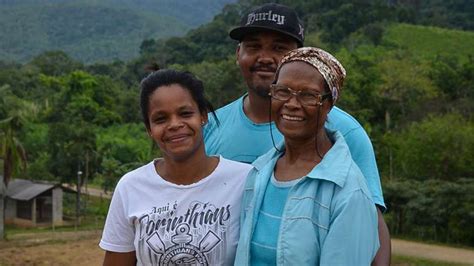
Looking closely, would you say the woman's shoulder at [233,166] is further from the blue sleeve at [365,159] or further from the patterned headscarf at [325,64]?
the patterned headscarf at [325,64]

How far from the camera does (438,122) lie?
63.8 ft

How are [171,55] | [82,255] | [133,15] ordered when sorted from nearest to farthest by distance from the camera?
[82,255], [171,55], [133,15]

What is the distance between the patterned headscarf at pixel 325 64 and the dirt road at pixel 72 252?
11.8 m

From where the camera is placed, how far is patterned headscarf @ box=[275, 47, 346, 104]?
6.19 ft

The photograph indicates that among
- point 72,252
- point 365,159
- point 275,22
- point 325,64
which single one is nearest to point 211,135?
point 275,22

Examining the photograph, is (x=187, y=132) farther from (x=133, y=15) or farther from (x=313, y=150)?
(x=133, y=15)

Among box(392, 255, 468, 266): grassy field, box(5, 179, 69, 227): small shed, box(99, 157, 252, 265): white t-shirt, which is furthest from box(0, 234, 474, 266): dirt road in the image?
box(99, 157, 252, 265): white t-shirt

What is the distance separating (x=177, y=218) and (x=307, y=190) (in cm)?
46

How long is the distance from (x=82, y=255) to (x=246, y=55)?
41.8 ft

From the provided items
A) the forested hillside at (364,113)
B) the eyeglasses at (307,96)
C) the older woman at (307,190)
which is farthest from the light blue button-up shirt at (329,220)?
the forested hillside at (364,113)

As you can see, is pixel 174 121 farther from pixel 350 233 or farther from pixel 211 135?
pixel 350 233

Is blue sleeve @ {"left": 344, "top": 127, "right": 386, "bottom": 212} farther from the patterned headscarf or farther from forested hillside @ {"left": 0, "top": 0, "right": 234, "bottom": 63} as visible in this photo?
forested hillside @ {"left": 0, "top": 0, "right": 234, "bottom": 63}

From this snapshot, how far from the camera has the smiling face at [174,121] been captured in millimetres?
2184

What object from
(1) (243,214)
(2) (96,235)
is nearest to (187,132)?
(1) (243,214)
